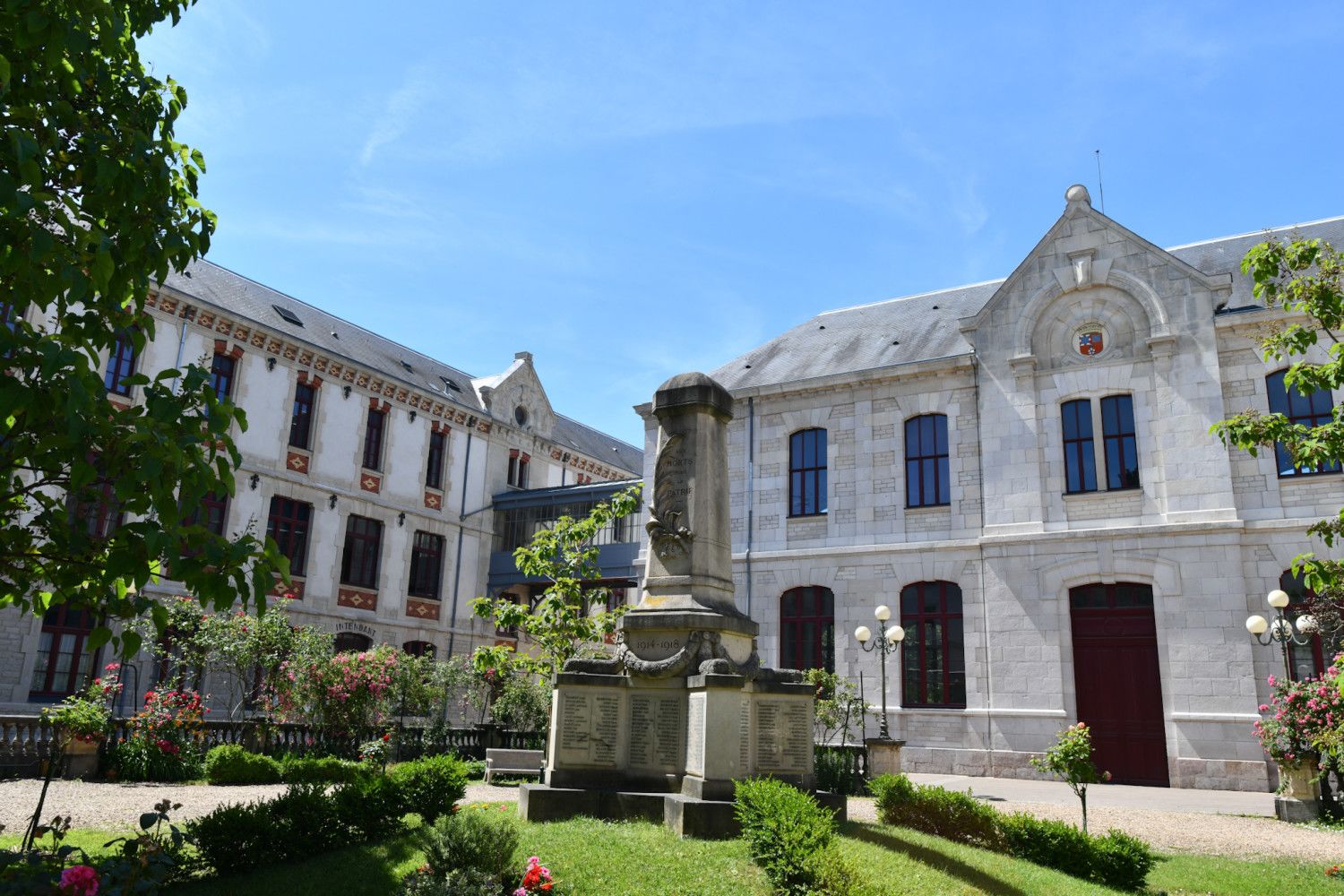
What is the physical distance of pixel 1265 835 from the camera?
12617 mm

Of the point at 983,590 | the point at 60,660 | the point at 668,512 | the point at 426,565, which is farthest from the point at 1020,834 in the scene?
the point at 426,565

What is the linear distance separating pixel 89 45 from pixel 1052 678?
20675mm

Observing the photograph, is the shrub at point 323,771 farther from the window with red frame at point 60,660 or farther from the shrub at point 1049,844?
the window with red frame at point 60,660

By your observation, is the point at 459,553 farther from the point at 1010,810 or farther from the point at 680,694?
the point at 680,694

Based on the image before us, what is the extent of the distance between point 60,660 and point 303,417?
9467 mm

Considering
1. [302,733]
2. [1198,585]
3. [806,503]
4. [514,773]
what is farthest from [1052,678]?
[302,733]

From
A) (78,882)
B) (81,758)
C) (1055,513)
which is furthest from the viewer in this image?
(1055,513)

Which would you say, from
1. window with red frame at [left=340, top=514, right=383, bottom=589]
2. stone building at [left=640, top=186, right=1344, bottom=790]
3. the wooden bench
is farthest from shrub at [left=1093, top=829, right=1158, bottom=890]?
window with red frame at [left=340, top=514, right=383, bottom=589]

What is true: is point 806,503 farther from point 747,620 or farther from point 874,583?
point 747,620

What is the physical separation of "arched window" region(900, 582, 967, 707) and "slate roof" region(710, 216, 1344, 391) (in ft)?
19.7

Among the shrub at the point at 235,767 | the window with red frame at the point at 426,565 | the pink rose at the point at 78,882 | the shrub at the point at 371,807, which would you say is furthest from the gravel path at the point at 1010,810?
the window with red frame at the point at 426,565

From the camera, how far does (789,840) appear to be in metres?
6.55

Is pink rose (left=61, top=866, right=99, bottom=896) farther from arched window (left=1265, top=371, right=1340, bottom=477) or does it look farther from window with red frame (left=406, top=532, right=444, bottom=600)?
window with red frame (left=406, top=532, right=444, bottom=600)

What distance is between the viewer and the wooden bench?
1701cm
